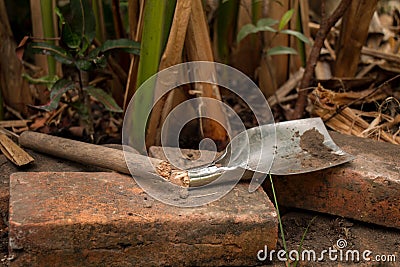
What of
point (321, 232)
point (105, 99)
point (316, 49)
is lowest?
point (321, 232)

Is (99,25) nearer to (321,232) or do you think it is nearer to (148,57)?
(148,57)

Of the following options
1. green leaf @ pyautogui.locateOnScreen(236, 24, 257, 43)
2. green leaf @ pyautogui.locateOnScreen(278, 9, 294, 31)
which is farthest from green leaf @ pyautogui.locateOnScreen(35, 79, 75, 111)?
green leaf @ pyautogui.locateOnScreen(278, 9, 294, 31)

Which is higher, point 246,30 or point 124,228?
point 246,30

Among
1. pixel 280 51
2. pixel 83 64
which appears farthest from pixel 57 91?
pixel 280 51

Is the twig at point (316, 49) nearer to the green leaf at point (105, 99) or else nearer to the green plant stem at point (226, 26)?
the green plant stem at point (226, 26)

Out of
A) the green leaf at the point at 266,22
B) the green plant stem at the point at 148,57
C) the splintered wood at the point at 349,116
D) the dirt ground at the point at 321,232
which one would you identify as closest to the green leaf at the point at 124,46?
the green plant stem at the point at 148,57

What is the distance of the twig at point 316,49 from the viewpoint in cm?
166

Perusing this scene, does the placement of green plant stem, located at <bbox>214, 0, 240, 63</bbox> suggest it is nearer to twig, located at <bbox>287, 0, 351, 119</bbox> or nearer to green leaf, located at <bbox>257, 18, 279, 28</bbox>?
green leaf, located at <bbox>257, 18, 279, 28</bbox>

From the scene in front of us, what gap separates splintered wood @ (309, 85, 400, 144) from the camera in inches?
67.2

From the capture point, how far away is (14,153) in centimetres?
144

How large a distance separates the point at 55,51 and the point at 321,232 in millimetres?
811

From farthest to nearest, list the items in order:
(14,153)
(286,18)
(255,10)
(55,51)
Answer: (255,10) → (286,18) → (55,51) → (14,153)

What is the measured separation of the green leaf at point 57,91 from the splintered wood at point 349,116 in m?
0.71

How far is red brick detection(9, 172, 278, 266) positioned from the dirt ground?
0.10m
